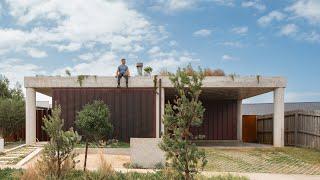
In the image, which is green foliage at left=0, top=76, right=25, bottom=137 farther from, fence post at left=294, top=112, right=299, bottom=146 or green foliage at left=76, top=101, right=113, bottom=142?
fence post at left=294, top=112, right=299, bottom=146

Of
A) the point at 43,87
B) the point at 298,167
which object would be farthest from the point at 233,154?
the point at 43,87

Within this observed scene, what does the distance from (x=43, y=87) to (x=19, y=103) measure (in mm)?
6890

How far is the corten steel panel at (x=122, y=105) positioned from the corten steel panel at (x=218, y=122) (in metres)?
7.41

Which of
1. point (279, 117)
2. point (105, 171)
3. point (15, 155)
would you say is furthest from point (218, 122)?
point (105, 171)

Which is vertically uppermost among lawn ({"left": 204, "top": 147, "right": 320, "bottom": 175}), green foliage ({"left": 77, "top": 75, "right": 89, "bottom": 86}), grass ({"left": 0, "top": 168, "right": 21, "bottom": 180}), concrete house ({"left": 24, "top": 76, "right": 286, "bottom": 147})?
green foliage ({"left": 77, "top": 75, "right": 89, "bottom": 86})

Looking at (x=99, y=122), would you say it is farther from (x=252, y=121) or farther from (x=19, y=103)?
(x=252, y=121)

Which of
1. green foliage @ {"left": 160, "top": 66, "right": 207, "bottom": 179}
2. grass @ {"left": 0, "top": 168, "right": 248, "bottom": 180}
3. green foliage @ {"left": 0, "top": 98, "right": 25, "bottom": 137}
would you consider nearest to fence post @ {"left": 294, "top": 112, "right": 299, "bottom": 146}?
grass @ {"left": 0, "top": 168, "right": 248, "bottom": 180}

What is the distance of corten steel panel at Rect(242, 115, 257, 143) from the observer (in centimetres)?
3056

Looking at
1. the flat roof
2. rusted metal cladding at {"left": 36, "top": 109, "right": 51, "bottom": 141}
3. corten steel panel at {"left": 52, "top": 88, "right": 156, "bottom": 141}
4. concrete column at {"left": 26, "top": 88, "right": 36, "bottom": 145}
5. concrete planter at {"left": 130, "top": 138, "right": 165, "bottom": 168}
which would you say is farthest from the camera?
rusted metal cladding at {"left": 36, "top": 109, "right": 51, "bottom": 141}

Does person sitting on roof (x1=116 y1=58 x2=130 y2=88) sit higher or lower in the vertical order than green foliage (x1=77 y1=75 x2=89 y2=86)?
higher

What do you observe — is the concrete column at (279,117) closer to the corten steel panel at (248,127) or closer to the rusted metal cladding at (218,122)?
the rusted metal cladding at (218,122)

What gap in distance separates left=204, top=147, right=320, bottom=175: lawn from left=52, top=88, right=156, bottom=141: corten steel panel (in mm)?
3341

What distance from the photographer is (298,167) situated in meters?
16.9

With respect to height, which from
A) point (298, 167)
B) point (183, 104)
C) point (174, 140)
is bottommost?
point (298, 167)
